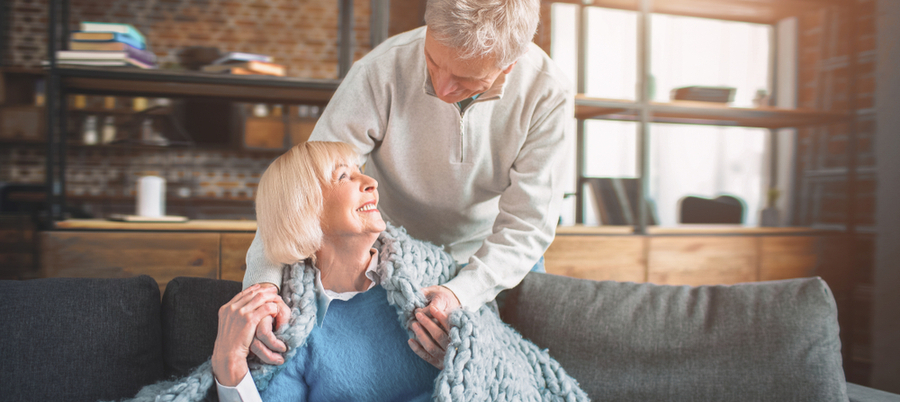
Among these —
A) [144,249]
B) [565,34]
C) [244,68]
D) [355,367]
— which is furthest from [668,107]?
[144,249]

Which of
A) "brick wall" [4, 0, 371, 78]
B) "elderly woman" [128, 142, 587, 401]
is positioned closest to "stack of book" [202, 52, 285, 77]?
"elderly woman" [128, 142, 587, 401]

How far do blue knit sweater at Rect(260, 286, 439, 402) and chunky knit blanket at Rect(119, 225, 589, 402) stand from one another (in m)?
0.05

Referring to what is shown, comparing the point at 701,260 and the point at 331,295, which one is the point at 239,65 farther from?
the point at 701,260

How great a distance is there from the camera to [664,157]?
4.36 metres

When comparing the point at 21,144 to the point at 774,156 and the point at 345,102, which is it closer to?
the point at 345,102

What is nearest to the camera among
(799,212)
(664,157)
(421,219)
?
(421,219)

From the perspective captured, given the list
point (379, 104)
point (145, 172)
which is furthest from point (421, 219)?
point (145, 172)

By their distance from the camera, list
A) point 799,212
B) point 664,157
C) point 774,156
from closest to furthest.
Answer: point 799,212, point 774,156, point 664,157

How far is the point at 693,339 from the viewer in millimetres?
1374

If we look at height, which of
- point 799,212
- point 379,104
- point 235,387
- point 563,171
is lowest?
point 235,387

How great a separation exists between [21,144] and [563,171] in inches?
223

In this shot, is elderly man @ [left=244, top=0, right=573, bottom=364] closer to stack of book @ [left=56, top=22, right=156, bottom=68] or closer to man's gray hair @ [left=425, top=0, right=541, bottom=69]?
man's gray hair @ [left=425, top=0, right=541, bottom=69]

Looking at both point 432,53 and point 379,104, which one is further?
point 379,104

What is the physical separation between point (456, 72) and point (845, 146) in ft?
9.54
